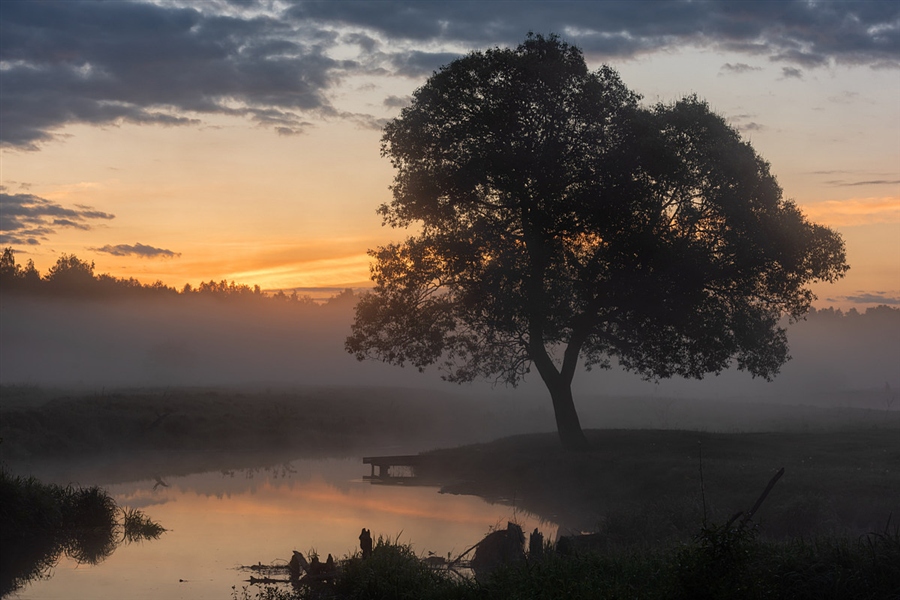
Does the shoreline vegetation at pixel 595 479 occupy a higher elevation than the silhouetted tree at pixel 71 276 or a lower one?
lower

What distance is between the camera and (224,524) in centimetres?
2967

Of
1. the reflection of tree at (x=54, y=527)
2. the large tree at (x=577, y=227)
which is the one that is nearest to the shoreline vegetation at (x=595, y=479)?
the large tree at (x=577, y=227)

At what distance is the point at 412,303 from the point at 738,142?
16.7 m

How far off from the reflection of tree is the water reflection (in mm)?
726

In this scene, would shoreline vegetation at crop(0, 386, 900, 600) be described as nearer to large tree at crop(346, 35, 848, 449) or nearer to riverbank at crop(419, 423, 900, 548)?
riverbank at crop(419, 423, 900, 548)

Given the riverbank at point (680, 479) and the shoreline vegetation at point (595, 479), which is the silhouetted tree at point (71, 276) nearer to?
the shoreline vegetation at point (595, 479)

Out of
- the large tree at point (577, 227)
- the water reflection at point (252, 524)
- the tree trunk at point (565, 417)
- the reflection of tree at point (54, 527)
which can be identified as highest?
the large tree at point (577, 227)

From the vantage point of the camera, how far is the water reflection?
68.0 feet

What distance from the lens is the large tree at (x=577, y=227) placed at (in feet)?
123

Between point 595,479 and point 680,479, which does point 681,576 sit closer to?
point 680,479

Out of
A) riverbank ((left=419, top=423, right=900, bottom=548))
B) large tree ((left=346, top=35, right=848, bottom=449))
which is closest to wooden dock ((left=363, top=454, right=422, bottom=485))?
riverbank ((left=419, top=423, right=900, bottom=548))

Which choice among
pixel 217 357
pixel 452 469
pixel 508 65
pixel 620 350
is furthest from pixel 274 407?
pixel 217 357

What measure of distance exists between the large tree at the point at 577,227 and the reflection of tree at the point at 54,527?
15188 millimetres

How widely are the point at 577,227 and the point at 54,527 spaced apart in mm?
24331
